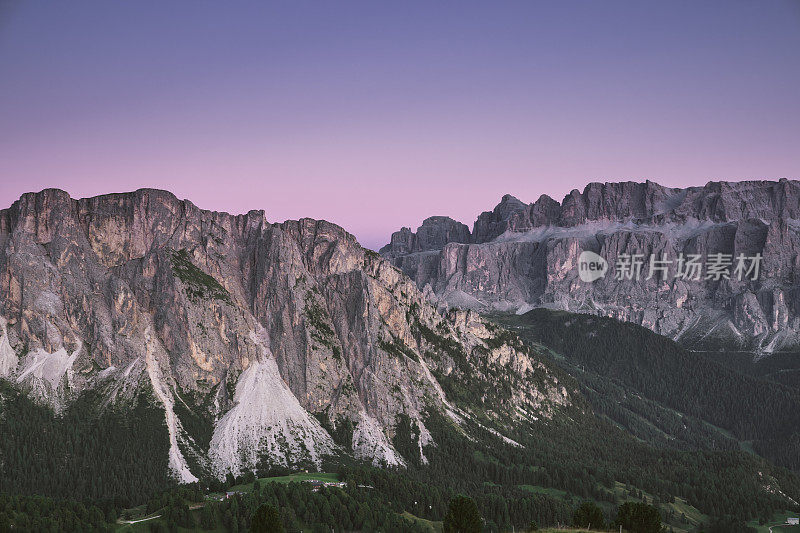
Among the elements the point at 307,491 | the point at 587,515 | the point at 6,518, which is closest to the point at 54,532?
the point at 6,518

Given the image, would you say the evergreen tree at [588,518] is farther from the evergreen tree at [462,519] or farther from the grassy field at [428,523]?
the grassy field at [428,523]

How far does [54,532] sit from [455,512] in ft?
263

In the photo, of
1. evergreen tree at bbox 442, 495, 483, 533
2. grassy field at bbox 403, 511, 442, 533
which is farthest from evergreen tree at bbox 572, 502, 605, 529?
grassy field at bbox 403, 511, 442, 533

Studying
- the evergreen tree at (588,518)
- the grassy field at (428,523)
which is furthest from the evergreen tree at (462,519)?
the grassy field at (428,523)

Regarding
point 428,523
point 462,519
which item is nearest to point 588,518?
point 462,519

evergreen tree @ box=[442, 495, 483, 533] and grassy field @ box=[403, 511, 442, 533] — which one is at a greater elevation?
evergreen tree @ box=[442, 495, 483, 533]

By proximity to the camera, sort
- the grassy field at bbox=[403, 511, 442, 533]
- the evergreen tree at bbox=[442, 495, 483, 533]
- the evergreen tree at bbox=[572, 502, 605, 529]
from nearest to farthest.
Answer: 1. the evergreen tree at bbox=[442, 495, 483, 533]
2. the evergreen tree at bbox=[572, 502, 605, 529]
3. the grassy field at bbox=[403, 511, 442, 533]

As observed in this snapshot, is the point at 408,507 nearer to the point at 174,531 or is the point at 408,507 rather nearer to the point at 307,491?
the point at 307,491

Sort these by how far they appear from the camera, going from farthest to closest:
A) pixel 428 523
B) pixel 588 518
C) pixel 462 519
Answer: pixel 428 523 < pixel 588 518 < pixel 462 519

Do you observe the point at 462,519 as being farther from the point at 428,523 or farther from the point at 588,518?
the point at 428,523

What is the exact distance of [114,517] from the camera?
163750mm

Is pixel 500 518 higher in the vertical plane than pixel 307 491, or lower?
lower

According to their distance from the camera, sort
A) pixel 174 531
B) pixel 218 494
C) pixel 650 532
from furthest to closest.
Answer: pixel 218 494, pixel 174 531, pixel 650 532

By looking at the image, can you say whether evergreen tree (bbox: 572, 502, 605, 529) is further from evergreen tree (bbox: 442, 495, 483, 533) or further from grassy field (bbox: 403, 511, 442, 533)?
grassy field (bbox: 403, 511, 442, 533)
